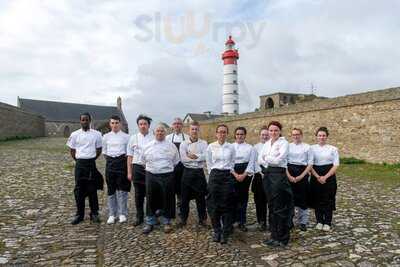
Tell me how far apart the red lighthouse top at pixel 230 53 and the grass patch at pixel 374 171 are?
96.4 ft

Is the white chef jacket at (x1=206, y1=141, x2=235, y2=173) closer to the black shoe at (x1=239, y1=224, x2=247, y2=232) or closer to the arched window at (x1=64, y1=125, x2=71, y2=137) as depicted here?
the black shoe at (x1=239, y1=224, x2=247, y2=232)

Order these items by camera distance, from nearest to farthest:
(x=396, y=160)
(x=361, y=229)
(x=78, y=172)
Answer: (x=361, y=229)
(x=78, y=172)
(x=396, y=160)

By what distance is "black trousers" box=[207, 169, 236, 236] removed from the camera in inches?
205

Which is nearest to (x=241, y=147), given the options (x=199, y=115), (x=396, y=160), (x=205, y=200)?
(x=205, y=200)

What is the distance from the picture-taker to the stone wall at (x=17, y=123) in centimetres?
3016

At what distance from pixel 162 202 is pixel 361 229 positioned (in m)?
3.17

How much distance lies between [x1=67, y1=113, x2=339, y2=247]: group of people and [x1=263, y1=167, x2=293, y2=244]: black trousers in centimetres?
1

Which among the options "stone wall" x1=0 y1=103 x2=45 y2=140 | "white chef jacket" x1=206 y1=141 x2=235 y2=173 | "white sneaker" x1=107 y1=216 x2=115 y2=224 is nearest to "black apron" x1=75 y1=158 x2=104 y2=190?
"white sneaker" x1=107 y1=216 x2=115 y2=224

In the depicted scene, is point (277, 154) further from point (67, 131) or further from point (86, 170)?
point (67, 131)

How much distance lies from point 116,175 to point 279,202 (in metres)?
2.77

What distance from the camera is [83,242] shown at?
16.7 ft

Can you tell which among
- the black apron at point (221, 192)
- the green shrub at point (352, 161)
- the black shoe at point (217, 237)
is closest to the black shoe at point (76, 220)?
the black apron at point (221, 192)

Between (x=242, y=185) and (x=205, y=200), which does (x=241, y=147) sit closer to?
(x=242, y=185)

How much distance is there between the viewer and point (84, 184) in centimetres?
624
